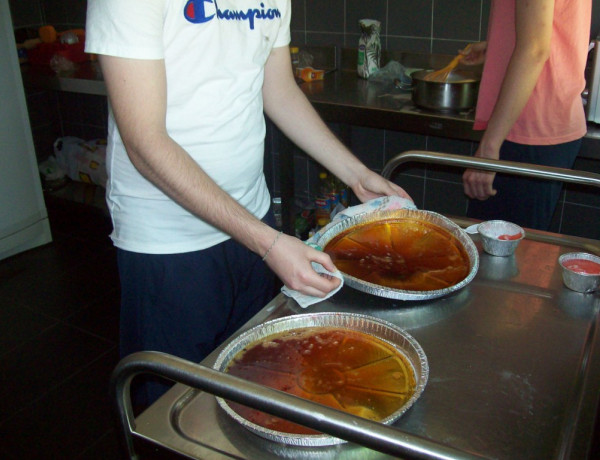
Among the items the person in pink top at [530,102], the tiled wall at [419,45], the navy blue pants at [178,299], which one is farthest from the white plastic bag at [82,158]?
the person in pink top at [530,102]

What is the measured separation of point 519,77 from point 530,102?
13cm

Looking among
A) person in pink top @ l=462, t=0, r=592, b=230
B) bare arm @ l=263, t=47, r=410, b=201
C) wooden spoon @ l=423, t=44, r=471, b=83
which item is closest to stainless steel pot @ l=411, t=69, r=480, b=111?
wooden spoon @ l=423, t=44, r=471, b=83

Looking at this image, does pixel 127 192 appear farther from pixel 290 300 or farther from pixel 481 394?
pixel 481 394

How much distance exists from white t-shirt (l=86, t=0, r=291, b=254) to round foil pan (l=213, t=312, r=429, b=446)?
1.27 feet

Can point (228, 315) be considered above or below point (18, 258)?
above

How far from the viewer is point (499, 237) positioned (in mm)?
1306

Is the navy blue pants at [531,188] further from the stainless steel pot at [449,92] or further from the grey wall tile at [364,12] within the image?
the grey wall tile at [364,12]

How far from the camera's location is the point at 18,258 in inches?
118

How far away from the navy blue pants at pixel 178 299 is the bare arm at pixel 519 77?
0.76 m

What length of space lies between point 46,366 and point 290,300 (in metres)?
1.43

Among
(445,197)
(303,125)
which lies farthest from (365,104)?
(303,125)

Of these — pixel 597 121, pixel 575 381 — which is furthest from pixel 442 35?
pixel 575 381

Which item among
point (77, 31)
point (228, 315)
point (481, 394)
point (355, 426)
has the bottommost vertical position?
point (228, 315)

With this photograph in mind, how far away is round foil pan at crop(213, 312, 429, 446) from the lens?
837 mm
